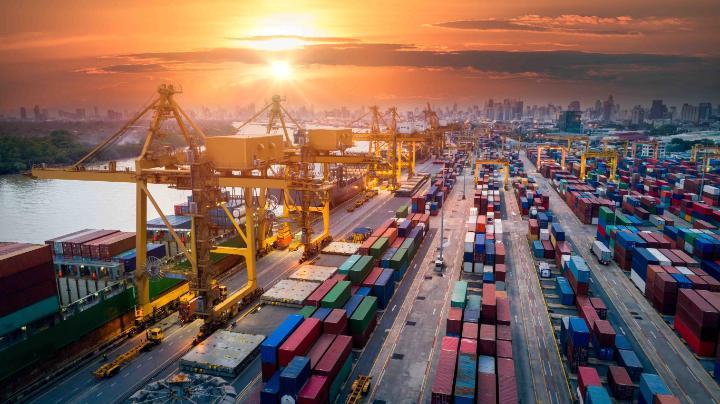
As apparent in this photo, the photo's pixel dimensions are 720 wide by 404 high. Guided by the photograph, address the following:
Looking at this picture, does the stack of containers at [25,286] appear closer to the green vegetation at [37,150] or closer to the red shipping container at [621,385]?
the red shipping container at [621,385]

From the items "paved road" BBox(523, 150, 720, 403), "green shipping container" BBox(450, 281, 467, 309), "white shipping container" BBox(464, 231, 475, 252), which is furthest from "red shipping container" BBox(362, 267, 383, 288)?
"paved road" BBox(523, 150, 720, 403)

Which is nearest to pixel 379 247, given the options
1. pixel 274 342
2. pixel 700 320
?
pixel 274 342

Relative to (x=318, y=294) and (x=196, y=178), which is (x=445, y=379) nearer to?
(x=318, y=294)

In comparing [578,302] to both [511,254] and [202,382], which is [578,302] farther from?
[202,382]

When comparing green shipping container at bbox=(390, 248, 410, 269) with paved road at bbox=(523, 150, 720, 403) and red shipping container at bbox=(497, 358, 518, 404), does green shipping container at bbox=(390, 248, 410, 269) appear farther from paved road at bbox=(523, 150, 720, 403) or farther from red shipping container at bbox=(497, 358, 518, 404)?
paved road at bbox=(523, 150, 720, 403)

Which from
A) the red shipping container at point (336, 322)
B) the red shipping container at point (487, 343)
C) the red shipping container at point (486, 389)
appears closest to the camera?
the red shipping container at point (486, 389)

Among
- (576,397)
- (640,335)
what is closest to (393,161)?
(640,335)

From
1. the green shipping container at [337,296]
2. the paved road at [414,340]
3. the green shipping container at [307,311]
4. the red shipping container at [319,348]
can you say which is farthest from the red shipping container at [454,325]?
the green shipping container at [307,311]
